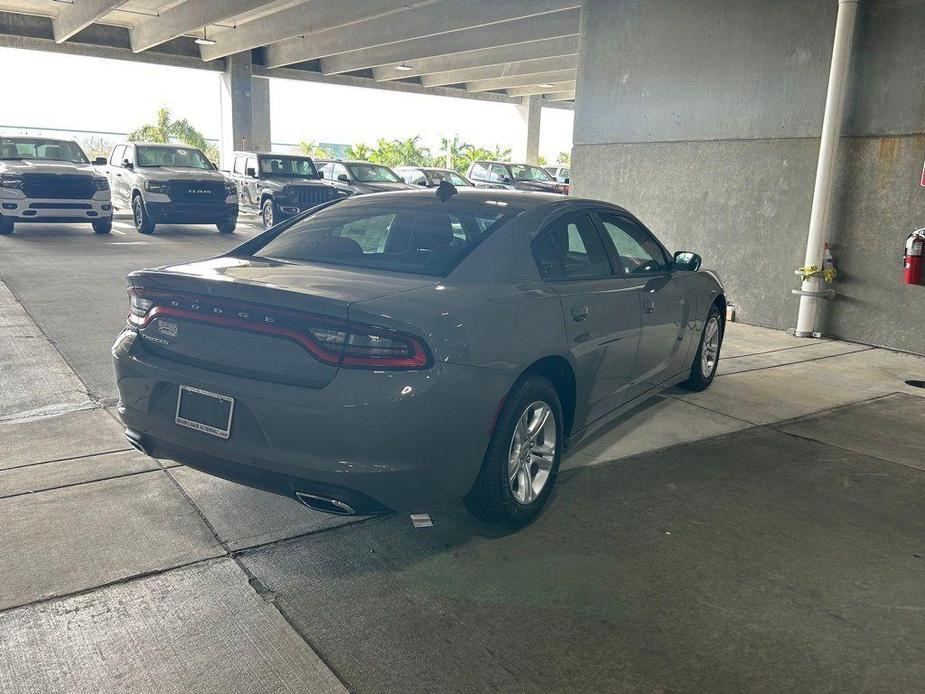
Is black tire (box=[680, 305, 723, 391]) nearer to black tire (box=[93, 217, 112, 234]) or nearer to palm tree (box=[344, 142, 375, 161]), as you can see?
black tire (box=[93, 217, 112, 234])

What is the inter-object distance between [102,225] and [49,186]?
1341 millimetres

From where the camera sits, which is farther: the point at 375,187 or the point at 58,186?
the point at 375,187

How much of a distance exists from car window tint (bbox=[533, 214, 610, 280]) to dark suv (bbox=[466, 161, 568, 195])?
69.1 feet

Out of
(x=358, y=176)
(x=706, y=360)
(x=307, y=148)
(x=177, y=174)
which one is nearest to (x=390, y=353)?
(x=706, y=360)

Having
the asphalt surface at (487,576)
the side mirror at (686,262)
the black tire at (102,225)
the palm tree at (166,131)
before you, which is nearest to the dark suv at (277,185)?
the black tire at (102,225)

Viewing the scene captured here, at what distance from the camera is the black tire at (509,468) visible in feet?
10.9

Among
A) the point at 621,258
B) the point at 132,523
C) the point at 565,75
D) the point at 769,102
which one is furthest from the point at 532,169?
the point at 132,523

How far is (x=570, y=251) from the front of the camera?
409 centimetres

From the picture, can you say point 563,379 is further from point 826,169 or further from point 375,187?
point 375,187

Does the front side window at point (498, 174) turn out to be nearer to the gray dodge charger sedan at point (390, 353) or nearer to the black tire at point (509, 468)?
the gray dodge charger sedan at point (390, 353)

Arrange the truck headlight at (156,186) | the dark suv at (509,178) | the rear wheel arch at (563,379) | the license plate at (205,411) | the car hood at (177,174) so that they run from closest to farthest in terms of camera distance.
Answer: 1. the license plate at (205,411)
2. the rear wheel arch at (563,379)
3. the truck headlight at (156,186)
4. the car hood at (177,174)
5. the dark suv at (509,178)

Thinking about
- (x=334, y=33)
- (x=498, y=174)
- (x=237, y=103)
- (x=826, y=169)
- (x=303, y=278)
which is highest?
(x=334, y=33)

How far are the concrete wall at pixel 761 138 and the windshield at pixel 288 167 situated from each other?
9164mm

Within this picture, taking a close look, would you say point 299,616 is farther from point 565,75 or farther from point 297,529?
point 565,75
